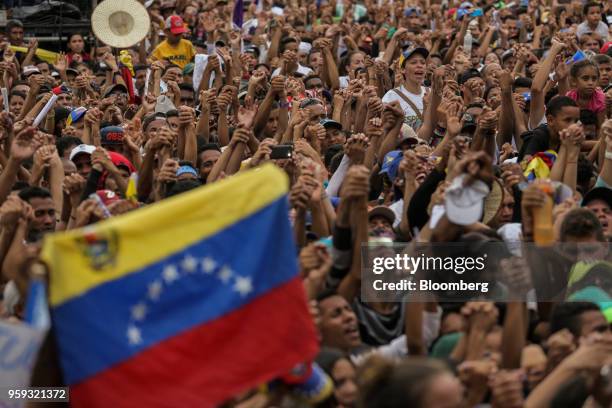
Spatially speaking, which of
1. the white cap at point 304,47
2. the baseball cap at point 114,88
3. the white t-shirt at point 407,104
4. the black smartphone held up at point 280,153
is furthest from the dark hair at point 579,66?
the white cap at point 304,47

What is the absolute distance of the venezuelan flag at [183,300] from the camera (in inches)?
203

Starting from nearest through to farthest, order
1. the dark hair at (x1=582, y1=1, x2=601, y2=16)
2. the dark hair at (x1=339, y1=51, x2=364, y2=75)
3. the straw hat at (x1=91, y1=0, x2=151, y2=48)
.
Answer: the straw hat at (x1=91, y1=0, x2=151, y2=48), the dark hair at (x1=339, y1=51, x2=364, y2=75), the dark hair at (x1=582, y1=1, x2=601, y2=16)

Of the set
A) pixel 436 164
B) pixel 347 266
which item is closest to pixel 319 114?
pixel 436 164

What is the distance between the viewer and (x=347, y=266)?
273 inches

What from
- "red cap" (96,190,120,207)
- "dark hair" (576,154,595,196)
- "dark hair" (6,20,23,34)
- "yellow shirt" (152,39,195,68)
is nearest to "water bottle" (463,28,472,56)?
"yellow shirt" (152,39,195,68)

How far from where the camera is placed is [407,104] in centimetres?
1165

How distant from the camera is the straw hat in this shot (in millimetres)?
14812

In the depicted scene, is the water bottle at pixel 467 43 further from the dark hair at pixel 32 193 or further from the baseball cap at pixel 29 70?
the dark hair at pixel 32 193

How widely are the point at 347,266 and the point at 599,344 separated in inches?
63.3

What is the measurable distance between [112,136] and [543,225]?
456cm

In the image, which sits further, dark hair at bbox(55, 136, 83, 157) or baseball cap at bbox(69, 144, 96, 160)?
dark hair at bbox(55, 136, 83, 157)

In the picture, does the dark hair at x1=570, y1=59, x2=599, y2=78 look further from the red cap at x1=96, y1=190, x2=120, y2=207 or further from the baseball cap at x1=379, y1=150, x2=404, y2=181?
the red cap at x1=96, y1=190, x2=120, y2=207

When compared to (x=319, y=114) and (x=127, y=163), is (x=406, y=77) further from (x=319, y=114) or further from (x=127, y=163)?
(x=127, y=163)

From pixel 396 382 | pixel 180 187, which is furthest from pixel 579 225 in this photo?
pixel 396 382
